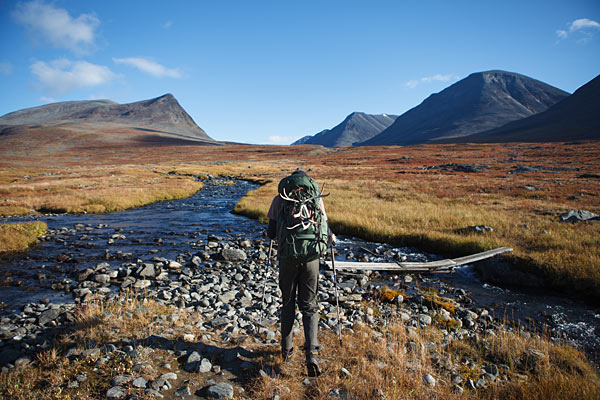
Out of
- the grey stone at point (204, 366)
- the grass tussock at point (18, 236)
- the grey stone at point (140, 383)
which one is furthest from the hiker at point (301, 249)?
the grass tussock at point (18, 236)

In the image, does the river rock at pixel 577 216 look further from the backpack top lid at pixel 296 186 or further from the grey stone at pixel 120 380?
the grey stone at pixel 120 380

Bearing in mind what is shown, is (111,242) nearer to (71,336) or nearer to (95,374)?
(71,336)

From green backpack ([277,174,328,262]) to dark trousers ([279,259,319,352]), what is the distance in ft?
0.65

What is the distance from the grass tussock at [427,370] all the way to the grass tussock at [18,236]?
15764mm

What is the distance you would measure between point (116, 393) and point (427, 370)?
A: 4864 millimetres

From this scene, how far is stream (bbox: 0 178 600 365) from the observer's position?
856 cm

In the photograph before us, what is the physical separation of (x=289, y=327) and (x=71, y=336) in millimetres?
4527

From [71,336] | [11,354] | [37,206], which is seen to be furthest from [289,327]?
[37,206]

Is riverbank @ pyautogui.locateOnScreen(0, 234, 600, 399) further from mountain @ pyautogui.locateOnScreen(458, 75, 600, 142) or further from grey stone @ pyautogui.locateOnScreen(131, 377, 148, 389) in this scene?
mountain @ pyautogui.locateOnScreen(458, 75, 600, 142)

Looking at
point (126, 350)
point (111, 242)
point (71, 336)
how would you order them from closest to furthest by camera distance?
point (126, 350) < point (71, 336) < point (111, 242)

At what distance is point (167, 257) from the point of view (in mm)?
13820

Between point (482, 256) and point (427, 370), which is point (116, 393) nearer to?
point (427, 370)

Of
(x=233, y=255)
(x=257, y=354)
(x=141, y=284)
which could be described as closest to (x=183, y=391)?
(x=257, y=354)

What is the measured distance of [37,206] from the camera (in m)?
25.4
